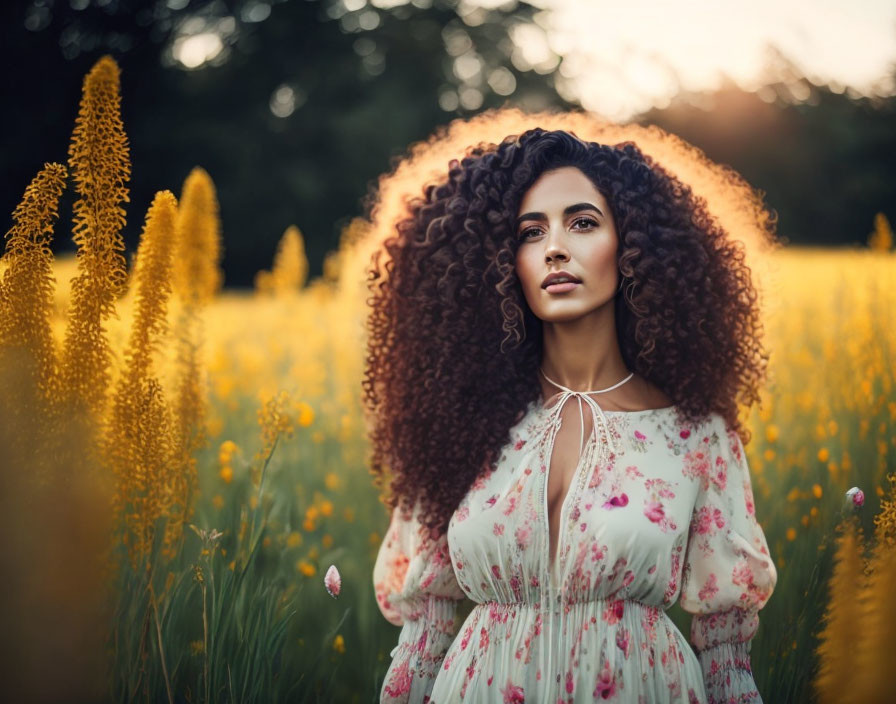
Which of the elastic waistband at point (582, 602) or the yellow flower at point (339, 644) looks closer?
the elastic waistband at point (582, 602)

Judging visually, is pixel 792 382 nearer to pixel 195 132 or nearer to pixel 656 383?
pixel 656 383

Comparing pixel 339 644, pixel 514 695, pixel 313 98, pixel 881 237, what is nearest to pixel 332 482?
pixel 339 644

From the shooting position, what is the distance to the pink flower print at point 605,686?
154 centimetres

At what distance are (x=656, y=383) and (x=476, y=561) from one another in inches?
23.4

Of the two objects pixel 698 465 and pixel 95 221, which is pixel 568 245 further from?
pixel 95 221

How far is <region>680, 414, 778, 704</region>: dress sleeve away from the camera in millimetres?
1641

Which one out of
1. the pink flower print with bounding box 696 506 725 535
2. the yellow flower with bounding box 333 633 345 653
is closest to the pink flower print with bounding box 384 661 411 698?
the yellow flower with bounding box 333 633 345 653

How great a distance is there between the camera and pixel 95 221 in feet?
5.08

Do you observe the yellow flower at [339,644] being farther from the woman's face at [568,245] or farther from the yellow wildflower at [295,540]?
the woman's face at [568,245]

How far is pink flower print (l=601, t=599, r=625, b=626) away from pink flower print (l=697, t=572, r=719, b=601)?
188 millimetres

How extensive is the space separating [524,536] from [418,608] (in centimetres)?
38

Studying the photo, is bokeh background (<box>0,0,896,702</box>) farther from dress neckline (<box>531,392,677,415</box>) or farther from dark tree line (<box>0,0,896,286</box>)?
dress neckline (<box>531,392,677,415</box>)

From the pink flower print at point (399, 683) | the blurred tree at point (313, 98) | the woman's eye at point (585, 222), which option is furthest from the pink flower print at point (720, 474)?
the blurred tree at point (313, 98)

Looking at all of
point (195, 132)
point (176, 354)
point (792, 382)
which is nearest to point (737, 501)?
point (176, 354)
